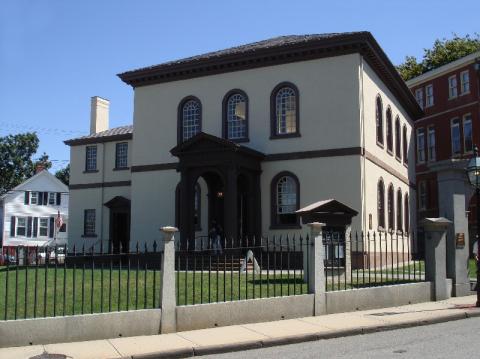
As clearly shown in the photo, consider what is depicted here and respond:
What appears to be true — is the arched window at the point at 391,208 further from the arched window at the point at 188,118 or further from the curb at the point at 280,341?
the curb at the point at 280,341

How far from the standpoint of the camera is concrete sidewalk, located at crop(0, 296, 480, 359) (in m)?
8.74

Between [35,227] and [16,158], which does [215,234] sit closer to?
[35,227]

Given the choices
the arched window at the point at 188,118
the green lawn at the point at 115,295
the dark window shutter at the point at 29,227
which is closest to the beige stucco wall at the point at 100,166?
the arched window at the point at 188,118

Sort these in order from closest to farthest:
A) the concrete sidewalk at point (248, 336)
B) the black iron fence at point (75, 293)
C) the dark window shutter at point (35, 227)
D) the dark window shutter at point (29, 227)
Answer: the concrete sidewalk at point (248, 336)
the black iron fence at point (75, 293)
the dark window shutter at point (29, 227)
the dark window shutter at point (35, 227)

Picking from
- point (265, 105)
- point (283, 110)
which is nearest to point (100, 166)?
point (265, 105)

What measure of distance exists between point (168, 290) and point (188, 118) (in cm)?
1788

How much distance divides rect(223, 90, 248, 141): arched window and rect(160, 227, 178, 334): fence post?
15517 mm

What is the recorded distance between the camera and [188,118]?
27.5m

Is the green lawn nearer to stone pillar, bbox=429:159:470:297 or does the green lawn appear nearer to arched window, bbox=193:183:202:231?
stone pillar, bbox=429:159:470:297

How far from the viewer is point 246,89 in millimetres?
25812

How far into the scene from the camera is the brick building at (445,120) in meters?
39.6

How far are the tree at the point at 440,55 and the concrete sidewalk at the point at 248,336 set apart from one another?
42.5 metres

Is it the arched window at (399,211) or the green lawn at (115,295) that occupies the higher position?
the arched window at (399,211)

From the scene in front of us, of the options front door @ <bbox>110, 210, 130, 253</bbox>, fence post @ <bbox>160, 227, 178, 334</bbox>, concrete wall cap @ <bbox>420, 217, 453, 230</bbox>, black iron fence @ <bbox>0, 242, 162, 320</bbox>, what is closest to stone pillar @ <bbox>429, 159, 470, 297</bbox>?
concrete wall cap @ <bbox>420, 217, 453, 230</bbox>
